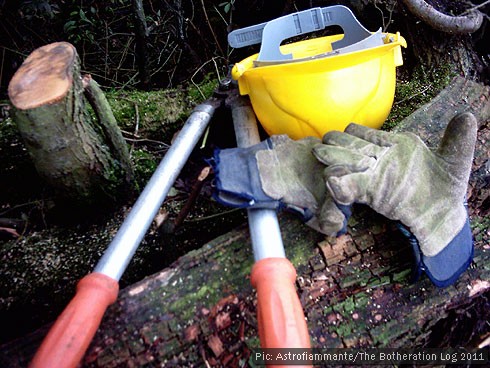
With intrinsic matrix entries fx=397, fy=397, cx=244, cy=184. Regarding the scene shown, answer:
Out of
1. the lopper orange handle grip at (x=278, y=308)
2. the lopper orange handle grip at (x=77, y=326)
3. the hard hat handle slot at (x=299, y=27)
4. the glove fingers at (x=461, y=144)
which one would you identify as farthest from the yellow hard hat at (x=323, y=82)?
the lopper orange handle grip at (x=77, y=326)

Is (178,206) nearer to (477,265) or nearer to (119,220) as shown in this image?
(119,220)

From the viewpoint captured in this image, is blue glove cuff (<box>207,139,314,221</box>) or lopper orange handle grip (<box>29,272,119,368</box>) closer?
lopper orange handle grip (<box>29,272,119,368</box>)

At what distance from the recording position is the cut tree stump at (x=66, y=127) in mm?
975

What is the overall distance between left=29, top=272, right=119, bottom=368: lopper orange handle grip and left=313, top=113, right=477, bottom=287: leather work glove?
57 cm

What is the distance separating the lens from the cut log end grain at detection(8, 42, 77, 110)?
96 centimetres

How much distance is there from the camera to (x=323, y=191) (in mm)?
1031

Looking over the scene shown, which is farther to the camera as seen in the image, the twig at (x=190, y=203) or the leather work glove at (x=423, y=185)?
the twig at (x=190, y=203)

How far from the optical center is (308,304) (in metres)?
1.01

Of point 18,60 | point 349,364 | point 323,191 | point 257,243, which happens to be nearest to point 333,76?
point 323,191

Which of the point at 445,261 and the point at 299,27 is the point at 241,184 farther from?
the point at 299,27

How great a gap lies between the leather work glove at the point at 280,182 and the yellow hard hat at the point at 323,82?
14 cm

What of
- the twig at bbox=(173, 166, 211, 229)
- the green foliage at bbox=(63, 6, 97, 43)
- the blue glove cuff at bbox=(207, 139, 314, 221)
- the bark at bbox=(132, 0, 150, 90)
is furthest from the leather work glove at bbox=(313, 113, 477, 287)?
the green foliage at bbox=(63, 6, 97, 43)

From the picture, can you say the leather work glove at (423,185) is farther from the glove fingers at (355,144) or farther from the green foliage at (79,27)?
the green foliage at (79,27)

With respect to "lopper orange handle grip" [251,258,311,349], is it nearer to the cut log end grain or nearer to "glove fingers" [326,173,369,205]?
"glove fingers" [326,173,369,205]
